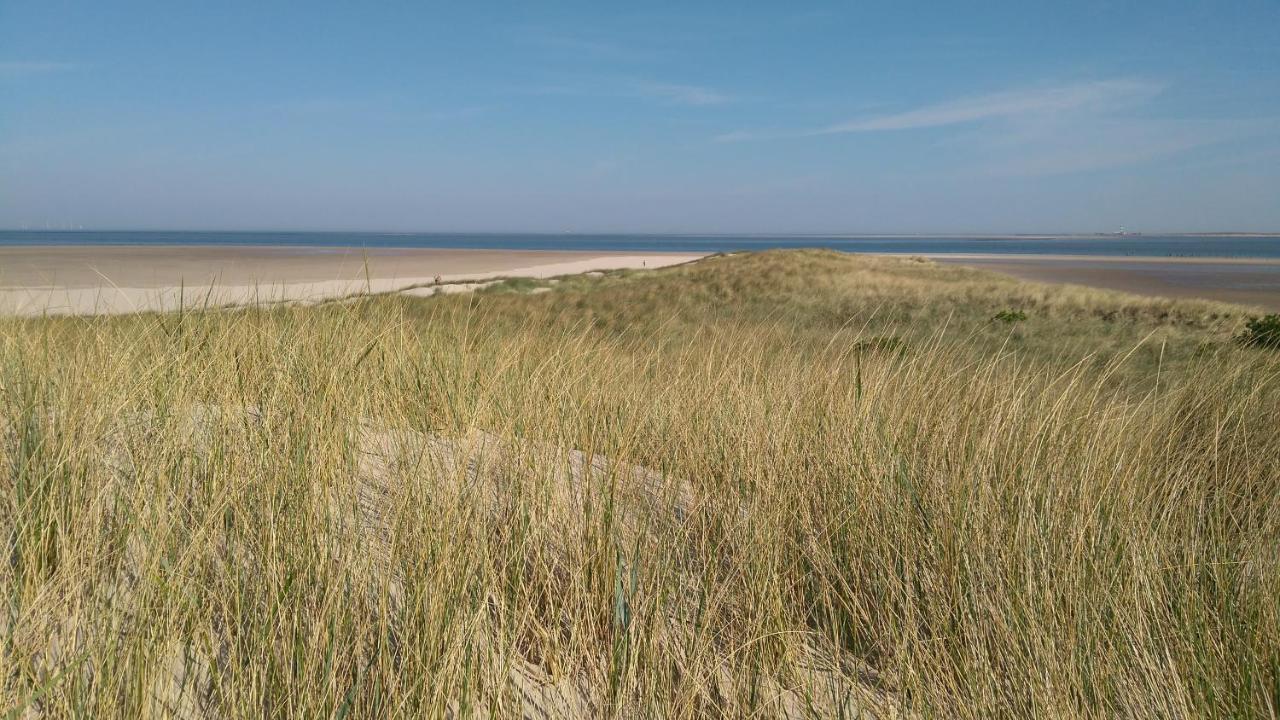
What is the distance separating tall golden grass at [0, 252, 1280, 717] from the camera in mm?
1719

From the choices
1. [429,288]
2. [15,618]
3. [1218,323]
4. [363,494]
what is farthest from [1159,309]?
[429,288]

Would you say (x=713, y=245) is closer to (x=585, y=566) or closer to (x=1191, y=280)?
(x=1191, y=280)

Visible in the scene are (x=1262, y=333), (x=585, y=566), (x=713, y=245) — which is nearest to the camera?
(x=585, y=566)

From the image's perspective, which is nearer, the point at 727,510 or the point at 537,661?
the point at 537,661

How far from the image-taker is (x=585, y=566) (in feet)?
7.24

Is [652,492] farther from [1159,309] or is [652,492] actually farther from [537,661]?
[1159,309]

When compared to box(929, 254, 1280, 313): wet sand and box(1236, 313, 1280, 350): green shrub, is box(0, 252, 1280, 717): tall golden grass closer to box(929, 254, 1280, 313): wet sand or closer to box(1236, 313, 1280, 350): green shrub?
box(1236, 313, 1280, 350): green shrub

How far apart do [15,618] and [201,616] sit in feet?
1.14

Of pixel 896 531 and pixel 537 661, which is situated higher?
pixel 896 531

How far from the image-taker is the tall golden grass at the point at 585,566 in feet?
5.64

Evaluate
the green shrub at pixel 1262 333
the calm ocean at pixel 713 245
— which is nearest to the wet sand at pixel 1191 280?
the green shrub at pixel 1262 333

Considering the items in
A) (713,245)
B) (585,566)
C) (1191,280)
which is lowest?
(585,566)

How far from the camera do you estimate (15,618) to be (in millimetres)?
1650

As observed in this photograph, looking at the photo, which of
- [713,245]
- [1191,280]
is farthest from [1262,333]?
[713,245]
